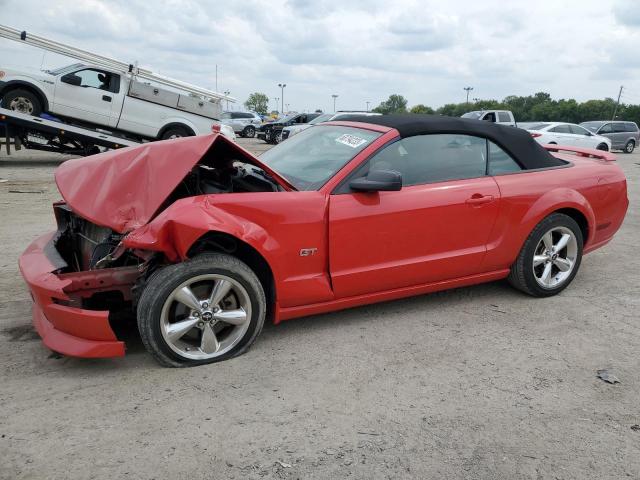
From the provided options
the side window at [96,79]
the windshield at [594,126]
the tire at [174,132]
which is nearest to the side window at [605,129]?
the windshield at [594,126]

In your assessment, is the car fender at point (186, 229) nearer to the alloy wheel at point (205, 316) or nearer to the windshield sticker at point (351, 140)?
the alloy wheel at point (205, 316)

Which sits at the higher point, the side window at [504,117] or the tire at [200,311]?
the side window at [504,117]

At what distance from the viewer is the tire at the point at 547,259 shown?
412 cm

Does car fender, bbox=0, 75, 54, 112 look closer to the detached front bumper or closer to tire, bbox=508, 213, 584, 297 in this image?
the detached front bumper

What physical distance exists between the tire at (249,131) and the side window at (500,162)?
89.1ft

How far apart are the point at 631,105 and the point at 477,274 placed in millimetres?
70358

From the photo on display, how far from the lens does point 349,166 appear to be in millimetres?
3498

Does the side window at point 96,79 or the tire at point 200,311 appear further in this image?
the side window at point 96,79

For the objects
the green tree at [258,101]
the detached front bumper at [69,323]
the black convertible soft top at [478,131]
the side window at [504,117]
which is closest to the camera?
the detached front bumper at [69,323]

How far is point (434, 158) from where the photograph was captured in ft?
12.5

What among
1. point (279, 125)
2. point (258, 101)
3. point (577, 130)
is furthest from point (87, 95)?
point (258, 101)

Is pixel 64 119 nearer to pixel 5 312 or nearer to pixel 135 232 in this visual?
pixel 5 312

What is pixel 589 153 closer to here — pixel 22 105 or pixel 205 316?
pixel 205 316

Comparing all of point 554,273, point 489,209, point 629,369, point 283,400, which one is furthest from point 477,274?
point 283,400
